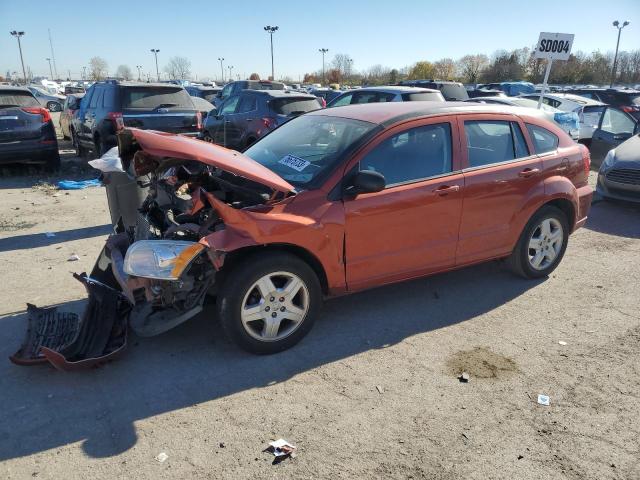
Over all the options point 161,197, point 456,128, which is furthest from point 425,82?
point 161,197

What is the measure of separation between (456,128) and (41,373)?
149 inches

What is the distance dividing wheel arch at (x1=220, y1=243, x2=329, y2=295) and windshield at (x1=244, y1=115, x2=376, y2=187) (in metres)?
0.53

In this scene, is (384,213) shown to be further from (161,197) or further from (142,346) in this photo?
(142,346)

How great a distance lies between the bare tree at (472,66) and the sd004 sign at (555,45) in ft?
170

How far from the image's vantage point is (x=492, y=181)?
4.42 metres

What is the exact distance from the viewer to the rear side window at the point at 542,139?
4.87 metres

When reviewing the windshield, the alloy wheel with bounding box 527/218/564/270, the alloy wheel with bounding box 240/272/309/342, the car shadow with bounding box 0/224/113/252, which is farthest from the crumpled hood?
the car shadow with bounding box 0/224/113/252

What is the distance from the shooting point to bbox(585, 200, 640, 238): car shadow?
23.6 ft

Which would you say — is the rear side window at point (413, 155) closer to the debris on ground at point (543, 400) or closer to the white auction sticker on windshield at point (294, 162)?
the white auction sticker on windshield at point (294, 162)

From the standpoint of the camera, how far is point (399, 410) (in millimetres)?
3096

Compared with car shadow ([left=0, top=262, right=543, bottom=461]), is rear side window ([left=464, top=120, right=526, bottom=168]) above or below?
above

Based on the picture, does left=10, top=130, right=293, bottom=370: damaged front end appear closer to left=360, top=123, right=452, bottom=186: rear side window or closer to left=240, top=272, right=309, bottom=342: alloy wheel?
left=240, top=272, right=309, bottom=342: alloy wheel

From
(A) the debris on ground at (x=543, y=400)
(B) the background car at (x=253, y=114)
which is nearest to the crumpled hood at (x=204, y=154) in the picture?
(A) the debris on ground at (x=543, y=400)

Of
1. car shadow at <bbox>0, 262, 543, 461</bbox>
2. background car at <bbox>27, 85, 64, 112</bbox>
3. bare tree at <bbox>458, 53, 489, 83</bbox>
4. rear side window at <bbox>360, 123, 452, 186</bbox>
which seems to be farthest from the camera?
bare tree at <bbox>458, 53, 489, 83</bbox>
